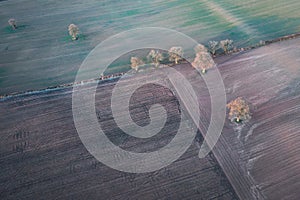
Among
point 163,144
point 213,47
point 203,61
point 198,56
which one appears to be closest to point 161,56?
point 198,56

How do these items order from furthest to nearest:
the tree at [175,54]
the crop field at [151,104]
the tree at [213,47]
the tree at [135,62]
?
the tree at [213,47] → the tree at [175,54] → the tree at [135,62] → the crop field at [151,104]

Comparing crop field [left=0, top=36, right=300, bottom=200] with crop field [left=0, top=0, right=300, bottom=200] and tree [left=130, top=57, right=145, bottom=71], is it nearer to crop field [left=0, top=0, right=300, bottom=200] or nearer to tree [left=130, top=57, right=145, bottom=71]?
crop field [left=0, top=0, right=300, bottom=200]

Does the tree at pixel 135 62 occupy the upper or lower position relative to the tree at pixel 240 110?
upper

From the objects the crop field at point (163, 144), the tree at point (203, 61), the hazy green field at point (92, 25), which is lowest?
the crop field at point (163, 144)

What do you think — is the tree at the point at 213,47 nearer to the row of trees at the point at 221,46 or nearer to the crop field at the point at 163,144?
the row of trees at the point at 221,46

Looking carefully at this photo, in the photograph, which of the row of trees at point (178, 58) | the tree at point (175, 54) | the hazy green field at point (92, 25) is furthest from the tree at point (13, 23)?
the tree at point (175, 54)

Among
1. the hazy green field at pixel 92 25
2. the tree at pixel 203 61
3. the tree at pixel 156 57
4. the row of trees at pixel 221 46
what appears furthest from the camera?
the row of trees at pixel 221 46

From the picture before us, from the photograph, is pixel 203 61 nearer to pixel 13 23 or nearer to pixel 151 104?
pixel 151 104

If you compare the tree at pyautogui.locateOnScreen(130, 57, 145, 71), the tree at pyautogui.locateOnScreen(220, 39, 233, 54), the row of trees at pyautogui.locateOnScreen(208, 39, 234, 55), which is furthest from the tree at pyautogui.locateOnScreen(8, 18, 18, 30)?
the tree at pyautogui.locateOnScreen(220, 39, 233, 54)

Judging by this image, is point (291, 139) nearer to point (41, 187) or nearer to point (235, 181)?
point (235, 181)
